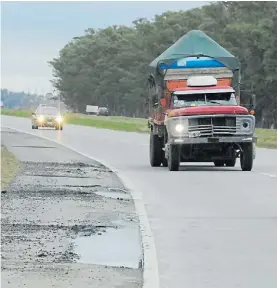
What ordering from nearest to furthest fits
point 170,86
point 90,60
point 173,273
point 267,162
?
point 173,273, point 170,86, point 267,162, point 90,60

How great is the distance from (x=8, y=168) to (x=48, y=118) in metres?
41.2

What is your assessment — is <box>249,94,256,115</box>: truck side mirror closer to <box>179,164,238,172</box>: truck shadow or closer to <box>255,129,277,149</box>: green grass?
<box>179,164,238,172</box>: truck shadow

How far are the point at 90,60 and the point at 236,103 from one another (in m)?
128

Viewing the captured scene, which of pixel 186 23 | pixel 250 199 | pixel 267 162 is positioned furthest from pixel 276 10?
pixel 250 199

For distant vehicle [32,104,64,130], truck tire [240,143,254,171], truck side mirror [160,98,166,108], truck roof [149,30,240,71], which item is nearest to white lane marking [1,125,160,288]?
truck tire [240,143,254,171]

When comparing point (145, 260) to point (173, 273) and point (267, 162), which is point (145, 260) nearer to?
point (173, 273)

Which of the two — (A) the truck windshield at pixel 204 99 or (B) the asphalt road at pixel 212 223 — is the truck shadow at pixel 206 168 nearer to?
(B) the asphalt road at pixel 212 223

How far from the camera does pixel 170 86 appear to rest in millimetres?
28531

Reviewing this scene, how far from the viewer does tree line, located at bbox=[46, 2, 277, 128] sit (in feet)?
274

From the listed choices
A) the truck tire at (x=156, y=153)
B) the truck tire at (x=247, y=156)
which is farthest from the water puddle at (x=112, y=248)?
the truck tire at (x=156, y=153)

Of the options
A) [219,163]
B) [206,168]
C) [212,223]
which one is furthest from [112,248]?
[219,163]

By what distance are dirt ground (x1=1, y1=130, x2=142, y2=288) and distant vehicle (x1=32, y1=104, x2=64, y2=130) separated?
42893mm

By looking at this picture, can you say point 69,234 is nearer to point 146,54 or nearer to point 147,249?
point 147,249

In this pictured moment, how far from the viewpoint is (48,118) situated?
66875 millimetres
